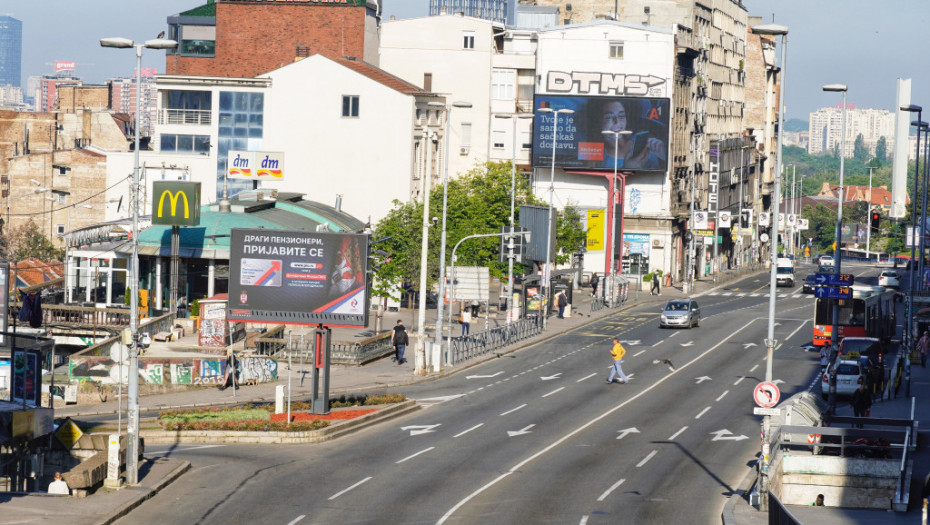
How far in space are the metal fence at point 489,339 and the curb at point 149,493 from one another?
23978 mm

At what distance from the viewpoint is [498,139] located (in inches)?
4422

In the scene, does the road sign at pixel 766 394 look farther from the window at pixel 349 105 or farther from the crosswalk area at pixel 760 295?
the crosswalk area at pixel 760 295

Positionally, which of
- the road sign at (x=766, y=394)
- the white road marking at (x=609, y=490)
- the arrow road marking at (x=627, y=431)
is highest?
the road sign at (x=766, y=394)

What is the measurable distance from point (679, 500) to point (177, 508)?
12.0 m

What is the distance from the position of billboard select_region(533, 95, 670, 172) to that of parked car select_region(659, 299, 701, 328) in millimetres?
33082

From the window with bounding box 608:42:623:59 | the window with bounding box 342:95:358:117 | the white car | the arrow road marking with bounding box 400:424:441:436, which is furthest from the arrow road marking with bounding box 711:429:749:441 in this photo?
the window with bounding box 608:42:623:59

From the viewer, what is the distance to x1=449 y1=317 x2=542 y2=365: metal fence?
194ft

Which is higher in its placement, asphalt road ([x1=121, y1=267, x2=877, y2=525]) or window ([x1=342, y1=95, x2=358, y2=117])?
window ([x1=342, y1=95, x2=358, y2=117])

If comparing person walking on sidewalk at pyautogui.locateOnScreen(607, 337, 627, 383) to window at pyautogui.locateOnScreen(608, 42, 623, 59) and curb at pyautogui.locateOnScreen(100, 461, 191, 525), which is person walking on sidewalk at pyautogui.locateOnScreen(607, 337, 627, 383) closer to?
curb at pyautogui.locateOnScreen(100, 461, 191, 525)

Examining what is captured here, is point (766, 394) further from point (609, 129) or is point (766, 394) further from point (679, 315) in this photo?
point (609, 129)

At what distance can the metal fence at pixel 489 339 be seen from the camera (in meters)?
59.2

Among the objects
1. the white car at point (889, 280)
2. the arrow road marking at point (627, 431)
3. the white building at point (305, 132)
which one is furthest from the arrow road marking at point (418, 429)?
the white car at point (889, 280)

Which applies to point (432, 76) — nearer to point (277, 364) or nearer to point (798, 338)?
point (798, 338)

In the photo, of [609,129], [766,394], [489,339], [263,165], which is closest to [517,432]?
[766,394]
